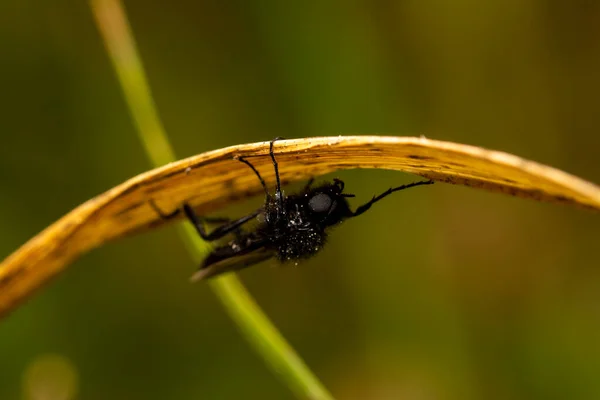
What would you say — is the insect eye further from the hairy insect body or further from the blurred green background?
the blurred green background

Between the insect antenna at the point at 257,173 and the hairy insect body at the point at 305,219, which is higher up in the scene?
the insect antenna at the point at 257,173

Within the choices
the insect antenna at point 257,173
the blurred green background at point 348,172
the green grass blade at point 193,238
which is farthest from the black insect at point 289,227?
the blurred green background at point 348,172

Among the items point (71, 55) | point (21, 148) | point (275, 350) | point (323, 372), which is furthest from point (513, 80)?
point (21, 148)

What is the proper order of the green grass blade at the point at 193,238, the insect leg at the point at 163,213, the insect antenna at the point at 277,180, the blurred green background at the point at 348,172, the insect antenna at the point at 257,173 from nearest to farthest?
the insect antenna at the point at 277,180
the insect antenna at the point at 257,173
the insect leg at the point at 163,213
the green grass blade at the point at 193,238
the blurred green background at the point at 348,172

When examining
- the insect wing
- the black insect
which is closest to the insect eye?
the black insect

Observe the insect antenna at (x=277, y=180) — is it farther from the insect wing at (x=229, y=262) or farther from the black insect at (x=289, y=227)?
the insect wing at (x=229, y=262)

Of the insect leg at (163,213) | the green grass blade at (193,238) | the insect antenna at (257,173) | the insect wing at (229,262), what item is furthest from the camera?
the insect wing at (229,262)

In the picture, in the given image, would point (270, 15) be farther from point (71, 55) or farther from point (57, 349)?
point (57, 349)
